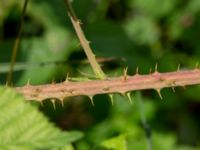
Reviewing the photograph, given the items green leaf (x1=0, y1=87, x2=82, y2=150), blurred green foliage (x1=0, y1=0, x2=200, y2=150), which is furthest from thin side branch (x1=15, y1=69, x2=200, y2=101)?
blurred green foliage (x1=0, y1=0, x2=200, y2=150)

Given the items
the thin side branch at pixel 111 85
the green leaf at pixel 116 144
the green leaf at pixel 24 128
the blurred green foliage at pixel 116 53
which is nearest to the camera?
the green leaf at pixel 24 128

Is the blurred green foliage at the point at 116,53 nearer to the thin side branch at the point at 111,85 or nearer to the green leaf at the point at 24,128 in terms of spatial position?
the thin side branch at the point at 111,85

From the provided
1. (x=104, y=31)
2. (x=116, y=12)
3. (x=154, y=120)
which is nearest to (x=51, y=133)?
(x=104, y=31)

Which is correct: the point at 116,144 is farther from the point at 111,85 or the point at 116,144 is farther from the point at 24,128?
the point at 24,128

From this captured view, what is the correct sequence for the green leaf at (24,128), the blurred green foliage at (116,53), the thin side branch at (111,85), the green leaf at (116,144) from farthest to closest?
the blurred green foliage at (116,53)
the green leaf at (116,144)
the thin side branch at (111,85)
the green leaf at (24,128)

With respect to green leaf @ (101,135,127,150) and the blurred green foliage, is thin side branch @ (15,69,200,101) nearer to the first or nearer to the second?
green leaf @ (101,135,127,150)

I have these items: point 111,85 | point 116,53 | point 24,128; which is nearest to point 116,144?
point 111,85

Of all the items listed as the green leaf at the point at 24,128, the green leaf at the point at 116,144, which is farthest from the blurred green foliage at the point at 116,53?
the green leaf at the point at 24,128
